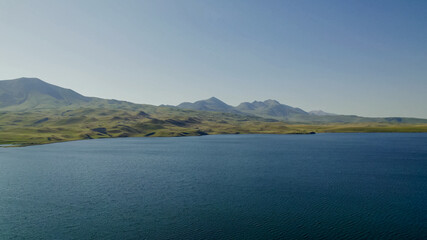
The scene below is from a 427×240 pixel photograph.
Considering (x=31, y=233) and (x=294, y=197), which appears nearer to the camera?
(x=31, y=233)

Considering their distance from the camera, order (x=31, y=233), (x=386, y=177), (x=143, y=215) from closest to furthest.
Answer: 1. (x=31, y=233)
2. (x=143, y=215)
3. (x=386, y=177)

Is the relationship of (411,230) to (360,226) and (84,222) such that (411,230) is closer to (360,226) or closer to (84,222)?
(360,226)

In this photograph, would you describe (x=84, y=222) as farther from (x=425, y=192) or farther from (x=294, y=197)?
(x=425, y=192)

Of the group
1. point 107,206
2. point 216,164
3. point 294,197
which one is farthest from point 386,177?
point 107,206

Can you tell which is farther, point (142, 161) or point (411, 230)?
point (142, 161)

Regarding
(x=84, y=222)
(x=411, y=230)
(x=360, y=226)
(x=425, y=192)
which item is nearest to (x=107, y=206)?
(x=84, y=222)

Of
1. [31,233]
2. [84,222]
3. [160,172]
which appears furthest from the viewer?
[160,172]
